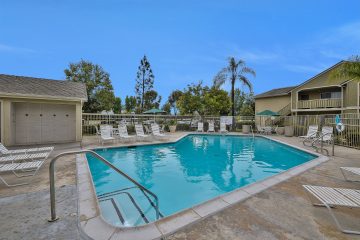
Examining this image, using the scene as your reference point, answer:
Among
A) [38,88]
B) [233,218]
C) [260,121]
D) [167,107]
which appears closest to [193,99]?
[260,121]

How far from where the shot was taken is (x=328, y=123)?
12234 mm

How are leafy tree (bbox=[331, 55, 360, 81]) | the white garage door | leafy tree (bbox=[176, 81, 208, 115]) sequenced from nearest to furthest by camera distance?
leafy tree (bbox=[331, 55, 360, 81])
the white garage door
leafy tree (bbox=[176, 81, 208, 115])

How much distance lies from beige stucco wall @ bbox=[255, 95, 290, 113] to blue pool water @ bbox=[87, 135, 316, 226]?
1358cm


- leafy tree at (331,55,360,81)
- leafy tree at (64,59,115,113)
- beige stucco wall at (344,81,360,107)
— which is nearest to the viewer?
leafy tree at (331,55,360,81)

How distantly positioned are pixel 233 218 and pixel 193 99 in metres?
18.7

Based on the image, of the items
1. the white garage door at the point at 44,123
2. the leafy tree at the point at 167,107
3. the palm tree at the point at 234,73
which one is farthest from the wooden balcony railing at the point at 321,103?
the leafy tree at the point at 167,107

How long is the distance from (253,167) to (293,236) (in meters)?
4.99

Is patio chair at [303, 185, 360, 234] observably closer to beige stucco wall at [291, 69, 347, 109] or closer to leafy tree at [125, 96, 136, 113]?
beige stucco wall at [291, 69, 347, 109]

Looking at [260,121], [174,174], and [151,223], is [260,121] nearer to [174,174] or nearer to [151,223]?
[174,174]

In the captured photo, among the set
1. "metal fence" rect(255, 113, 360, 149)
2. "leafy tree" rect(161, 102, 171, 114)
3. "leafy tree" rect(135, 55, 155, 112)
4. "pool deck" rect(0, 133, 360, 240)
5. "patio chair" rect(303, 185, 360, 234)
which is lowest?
"pool deck" rect(0, 133, 360, 240)

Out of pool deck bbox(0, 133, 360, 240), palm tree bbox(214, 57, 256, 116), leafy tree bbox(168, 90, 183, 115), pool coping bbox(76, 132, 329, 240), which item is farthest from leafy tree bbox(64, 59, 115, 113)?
leafy tree bbox(168, 90, 183, 115)

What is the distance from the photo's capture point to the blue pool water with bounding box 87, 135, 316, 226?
13.3ft

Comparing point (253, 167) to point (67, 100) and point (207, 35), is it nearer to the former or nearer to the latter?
point (67, 100)

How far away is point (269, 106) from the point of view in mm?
23375
